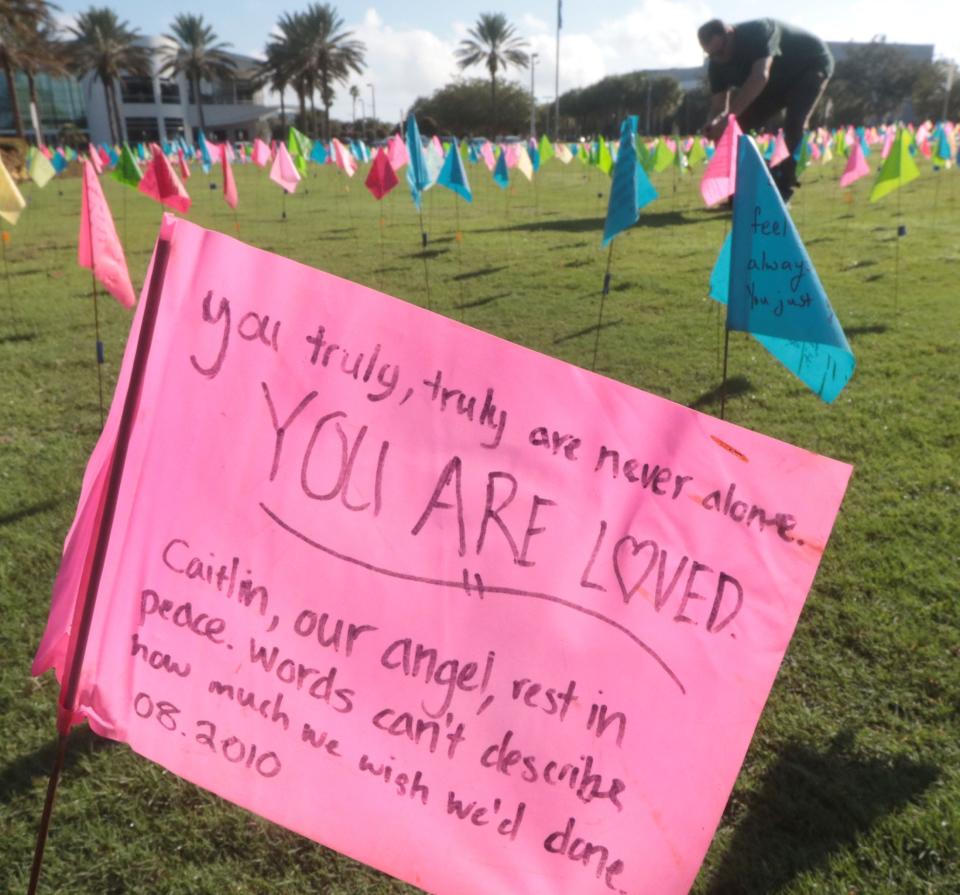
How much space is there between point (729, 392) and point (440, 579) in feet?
14.6

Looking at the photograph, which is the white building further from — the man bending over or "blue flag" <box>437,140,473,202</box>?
"blue flag" <box>437,140,473,202</box>

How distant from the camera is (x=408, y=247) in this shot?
37.0ft

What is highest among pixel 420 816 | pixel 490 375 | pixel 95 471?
pixel 490 375

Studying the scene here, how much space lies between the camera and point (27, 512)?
381cm

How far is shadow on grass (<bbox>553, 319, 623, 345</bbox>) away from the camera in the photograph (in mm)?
6480

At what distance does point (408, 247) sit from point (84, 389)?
21.5ft

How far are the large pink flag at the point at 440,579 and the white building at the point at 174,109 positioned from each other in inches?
3184

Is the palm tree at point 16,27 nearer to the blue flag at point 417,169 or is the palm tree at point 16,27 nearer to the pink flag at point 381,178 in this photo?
the pink flag at point 381,178

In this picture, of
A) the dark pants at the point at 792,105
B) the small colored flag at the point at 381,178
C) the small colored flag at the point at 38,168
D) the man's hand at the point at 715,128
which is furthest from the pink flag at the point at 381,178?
the small colored flag at the point at 38,168

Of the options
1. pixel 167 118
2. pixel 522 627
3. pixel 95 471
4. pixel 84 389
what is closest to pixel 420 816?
pixel 522 627

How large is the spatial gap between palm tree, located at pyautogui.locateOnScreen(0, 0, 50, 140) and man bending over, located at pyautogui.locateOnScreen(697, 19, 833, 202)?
3461cm

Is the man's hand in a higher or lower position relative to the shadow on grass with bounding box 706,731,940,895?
higher

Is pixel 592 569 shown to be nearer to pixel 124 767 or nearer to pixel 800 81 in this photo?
pixel 124 767

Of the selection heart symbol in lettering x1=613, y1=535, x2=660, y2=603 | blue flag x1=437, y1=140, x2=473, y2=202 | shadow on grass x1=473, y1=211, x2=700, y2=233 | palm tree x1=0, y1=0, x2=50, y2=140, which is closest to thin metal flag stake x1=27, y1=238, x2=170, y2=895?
heart symbol in lettering x1=613, y1=535, x2=660, y2=603
